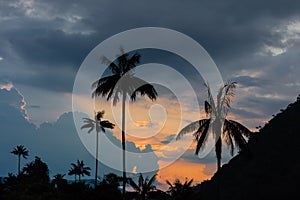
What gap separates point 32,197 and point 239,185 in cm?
7032

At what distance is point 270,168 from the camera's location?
90.9 metres

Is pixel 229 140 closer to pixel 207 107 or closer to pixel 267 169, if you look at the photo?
pixel 207 107

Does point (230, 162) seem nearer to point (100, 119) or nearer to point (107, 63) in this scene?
point (100, 119)

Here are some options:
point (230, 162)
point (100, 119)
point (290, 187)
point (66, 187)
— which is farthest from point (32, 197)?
point (230, 162)

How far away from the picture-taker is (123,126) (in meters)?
41.8

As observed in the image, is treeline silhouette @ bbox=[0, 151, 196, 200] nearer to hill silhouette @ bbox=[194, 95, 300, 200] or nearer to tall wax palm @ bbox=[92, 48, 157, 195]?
tall wax palm @ bbox=[92, 48, 157, 195]

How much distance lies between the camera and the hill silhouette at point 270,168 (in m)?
83.9

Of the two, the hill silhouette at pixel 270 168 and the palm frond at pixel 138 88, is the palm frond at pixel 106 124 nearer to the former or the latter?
the hill silhouette at pixel 270 168

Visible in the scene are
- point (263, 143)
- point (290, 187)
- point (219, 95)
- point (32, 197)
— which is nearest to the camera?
point (32, 197)

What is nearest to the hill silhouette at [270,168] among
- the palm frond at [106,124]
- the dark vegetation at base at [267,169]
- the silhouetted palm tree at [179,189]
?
the dark vegetation at base at [267,169]

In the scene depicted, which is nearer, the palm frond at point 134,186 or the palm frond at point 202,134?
the palm frond at point 202,134

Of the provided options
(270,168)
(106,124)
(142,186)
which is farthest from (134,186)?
(270,168)

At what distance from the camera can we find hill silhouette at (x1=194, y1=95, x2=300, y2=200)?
83875mm

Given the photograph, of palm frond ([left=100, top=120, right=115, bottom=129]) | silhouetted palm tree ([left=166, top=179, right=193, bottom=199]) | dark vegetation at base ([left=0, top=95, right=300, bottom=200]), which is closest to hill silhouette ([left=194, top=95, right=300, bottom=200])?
dark vegetation at base ([left=0, top=95, right=300, bottom=200])
